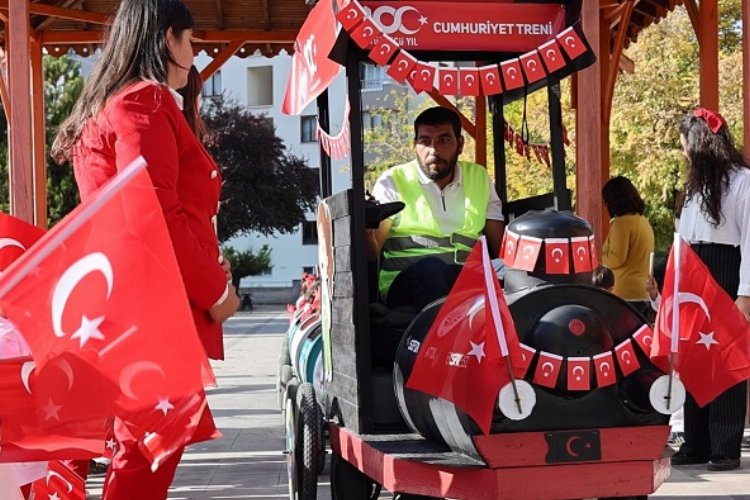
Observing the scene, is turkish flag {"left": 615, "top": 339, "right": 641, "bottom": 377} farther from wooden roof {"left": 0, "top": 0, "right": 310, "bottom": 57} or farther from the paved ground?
wooden roof {"left": 0, "top": 0, "right": 310, "bottom": 57}

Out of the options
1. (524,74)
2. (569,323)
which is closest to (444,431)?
(569,323)

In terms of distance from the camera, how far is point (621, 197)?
363 inches

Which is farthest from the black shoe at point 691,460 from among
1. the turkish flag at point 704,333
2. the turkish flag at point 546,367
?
the turkish flag at point 546,367

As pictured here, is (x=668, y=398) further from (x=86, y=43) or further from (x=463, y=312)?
(x=86, y=43)

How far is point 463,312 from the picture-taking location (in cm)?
454

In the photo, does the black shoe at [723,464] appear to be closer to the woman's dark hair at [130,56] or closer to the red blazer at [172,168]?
the red blazer at [172,168]

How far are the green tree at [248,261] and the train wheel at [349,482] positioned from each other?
1940 inches

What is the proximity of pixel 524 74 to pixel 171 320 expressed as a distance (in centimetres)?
267

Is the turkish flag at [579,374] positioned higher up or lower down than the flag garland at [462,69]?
lower down

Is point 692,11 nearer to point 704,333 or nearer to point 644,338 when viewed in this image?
point 704,333

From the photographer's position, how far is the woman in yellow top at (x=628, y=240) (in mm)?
9180

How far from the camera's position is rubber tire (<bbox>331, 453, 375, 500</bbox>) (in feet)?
18.9

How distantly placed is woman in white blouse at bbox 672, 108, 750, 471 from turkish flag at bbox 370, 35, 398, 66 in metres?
2.96

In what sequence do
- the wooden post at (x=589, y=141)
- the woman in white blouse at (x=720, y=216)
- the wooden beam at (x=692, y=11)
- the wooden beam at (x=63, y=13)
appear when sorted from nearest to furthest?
1. the woman in white blouse at (x=720, y=216)
2. the wooden post at (x=589, y=141)
3. the wooden beam at (x=692, y=11)
4. the wooden beam at (x=63, y=13)
